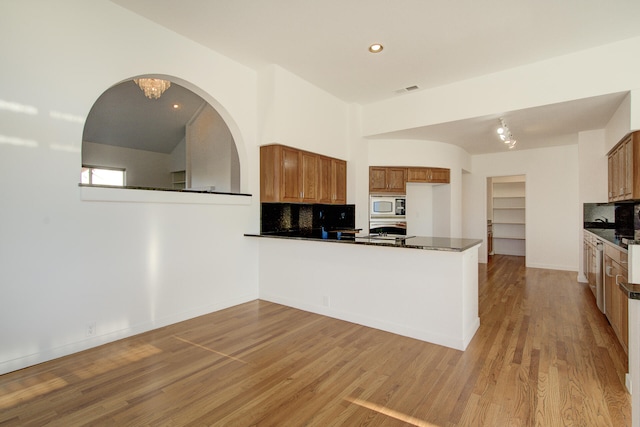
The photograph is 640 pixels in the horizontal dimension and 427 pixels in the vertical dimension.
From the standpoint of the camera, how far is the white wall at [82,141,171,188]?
7.33 m

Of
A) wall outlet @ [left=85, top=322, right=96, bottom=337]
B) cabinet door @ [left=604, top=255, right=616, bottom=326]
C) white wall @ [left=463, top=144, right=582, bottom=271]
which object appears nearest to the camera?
wall outlet @ [left=85, top=322, right=96, bottom=337]

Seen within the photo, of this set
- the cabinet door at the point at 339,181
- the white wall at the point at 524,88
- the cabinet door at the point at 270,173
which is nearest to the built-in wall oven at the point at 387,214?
the cabinet door at the point at 339,181

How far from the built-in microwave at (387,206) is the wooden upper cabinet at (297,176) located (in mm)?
836

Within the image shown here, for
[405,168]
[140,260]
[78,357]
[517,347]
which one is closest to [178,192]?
[140,260]

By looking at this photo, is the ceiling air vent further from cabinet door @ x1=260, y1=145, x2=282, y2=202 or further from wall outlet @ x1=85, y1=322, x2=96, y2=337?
wall outlet @ x1=85, y1=322, x2=96, y2=337

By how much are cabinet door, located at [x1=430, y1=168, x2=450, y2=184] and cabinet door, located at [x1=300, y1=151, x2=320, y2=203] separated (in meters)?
2.53

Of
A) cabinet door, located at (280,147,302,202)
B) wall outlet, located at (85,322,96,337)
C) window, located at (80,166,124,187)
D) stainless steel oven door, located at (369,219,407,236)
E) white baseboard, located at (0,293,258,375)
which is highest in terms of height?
window, located at (80,166,124,187)

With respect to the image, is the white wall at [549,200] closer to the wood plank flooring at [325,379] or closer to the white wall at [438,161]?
the white wall at [438,161]

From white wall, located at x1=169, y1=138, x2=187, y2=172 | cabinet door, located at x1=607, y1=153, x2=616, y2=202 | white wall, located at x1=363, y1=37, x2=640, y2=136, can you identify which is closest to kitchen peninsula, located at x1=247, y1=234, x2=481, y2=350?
white wall, located at x1=363, y1=37, x2=640, y2=136

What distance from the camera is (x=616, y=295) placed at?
10.0ft

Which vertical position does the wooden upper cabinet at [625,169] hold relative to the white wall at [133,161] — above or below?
below

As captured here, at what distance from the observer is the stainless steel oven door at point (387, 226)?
5.95 m

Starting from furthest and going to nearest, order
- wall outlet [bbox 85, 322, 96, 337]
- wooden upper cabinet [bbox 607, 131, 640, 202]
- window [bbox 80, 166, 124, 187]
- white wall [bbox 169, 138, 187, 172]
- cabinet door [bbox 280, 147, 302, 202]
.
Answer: white wall [bbox 169, 138, 187, 172], window [bbox 80, 166, 124, 187], cabinet door [bbox 280, 147, 302, 202], wooden upper cabinet [bbox 607, 131, 640, 202], wall outlet [bbox 85, 322, 96, 337]

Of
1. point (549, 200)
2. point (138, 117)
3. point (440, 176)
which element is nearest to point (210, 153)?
point (138, 117)
